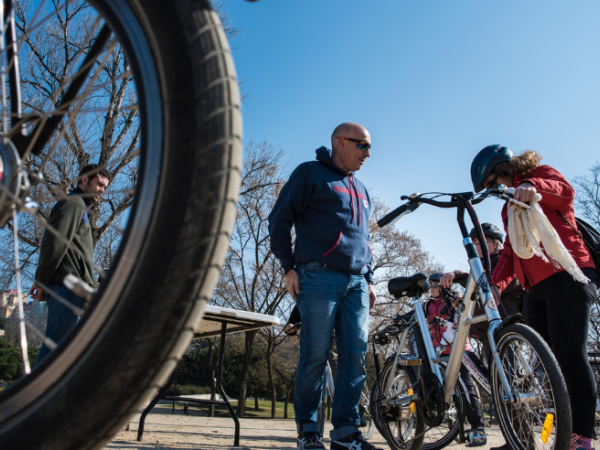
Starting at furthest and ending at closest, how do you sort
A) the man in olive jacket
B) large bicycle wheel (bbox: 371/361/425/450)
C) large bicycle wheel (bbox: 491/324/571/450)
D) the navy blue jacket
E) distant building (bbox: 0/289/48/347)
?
large bicycle wheel (bbox: 371/361/425/450)
the man in olive jacket
the navy blue jacket
large bicycle wheel (bbox: 491/324/571/450)
distant building (bbox: 0/289/48/347)

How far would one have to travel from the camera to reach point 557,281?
9.44 feet

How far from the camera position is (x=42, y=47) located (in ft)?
39.5

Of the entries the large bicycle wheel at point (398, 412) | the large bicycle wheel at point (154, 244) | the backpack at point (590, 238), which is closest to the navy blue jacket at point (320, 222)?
the large bicycle wheel at point (398, 412)

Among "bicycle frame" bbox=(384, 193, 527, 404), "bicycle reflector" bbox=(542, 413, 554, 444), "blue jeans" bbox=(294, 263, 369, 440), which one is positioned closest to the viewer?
"bicycle reflector" bbox=(542, 413, 554, 444)

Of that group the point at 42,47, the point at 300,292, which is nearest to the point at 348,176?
the point at 300,292

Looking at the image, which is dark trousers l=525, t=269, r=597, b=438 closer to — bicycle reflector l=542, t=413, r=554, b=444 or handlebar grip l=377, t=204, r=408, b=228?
bicycle reflector l=542, t=413, r=554, b=444

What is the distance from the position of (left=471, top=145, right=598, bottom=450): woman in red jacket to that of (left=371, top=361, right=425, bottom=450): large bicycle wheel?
108cm

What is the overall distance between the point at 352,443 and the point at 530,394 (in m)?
1.05

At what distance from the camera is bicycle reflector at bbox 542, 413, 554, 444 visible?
226cm

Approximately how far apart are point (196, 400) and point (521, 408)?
9.77 feet

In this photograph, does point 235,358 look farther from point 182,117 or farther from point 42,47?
point 182,117

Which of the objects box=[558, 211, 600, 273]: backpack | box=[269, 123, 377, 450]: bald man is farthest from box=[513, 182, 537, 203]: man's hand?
box=[269, 123, 377, 450]: bald man

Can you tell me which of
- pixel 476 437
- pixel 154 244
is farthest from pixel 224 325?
pixel 154 244

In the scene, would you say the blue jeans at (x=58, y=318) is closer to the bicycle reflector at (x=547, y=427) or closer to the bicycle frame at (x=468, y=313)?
the bicycle frame at (x=468, y=313)
